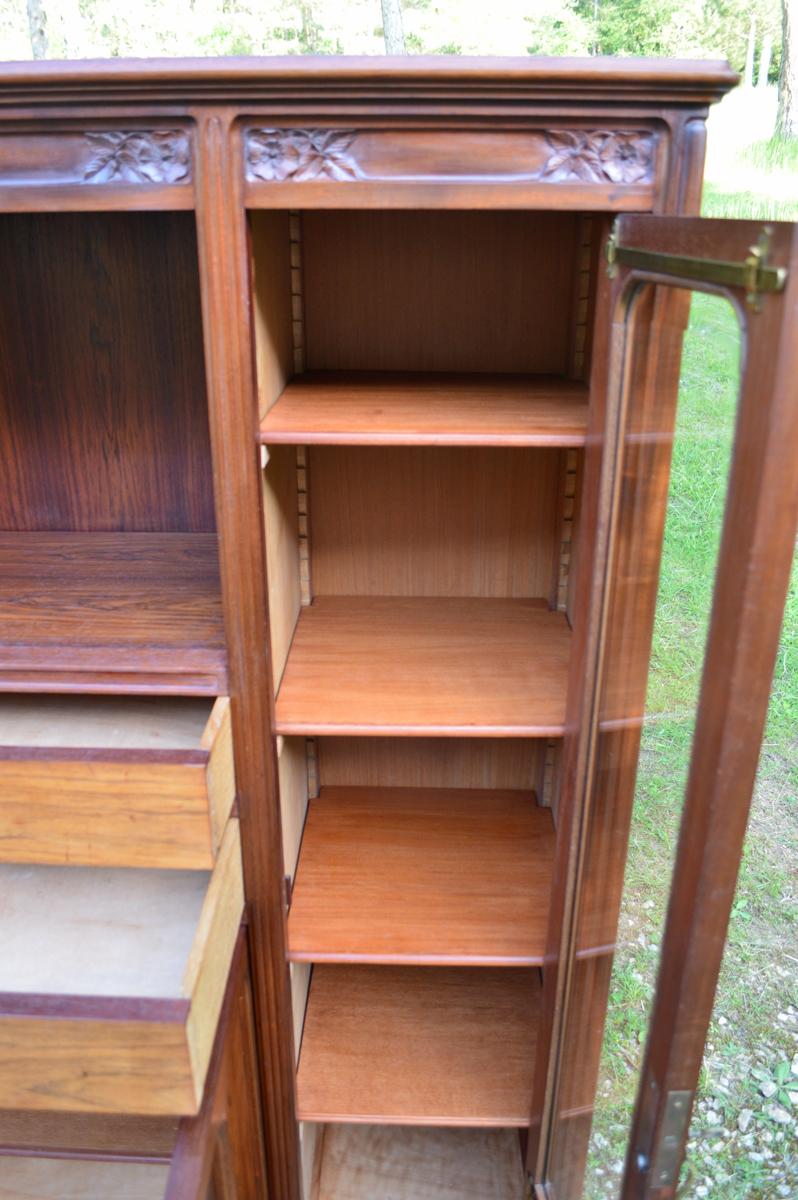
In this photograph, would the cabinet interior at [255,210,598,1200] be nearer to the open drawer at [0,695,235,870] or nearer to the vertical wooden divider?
the vertical wooden divider

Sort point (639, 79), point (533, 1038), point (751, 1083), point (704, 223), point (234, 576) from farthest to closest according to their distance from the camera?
1. point (751, 1083)
2. point (533, 1038)
3. point (234, 576)
4. point (639, 79)
5. point (704, 223)

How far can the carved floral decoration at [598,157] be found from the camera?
88cm

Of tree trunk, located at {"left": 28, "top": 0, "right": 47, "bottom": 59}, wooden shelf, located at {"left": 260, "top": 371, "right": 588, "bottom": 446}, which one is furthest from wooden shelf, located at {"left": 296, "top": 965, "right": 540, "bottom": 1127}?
tree trunk, located at {"left": 28, "top": 0, "right": 47, "bottom": 59}

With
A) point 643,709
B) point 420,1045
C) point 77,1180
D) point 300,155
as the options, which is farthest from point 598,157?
point 77,1180

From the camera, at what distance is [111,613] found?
Result: 121 centimetres

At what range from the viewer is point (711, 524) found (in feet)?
2.31

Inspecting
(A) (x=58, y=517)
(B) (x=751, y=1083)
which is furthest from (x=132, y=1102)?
(B) (x=751, y=1083)

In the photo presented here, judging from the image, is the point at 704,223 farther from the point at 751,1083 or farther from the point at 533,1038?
the point at 751,1083

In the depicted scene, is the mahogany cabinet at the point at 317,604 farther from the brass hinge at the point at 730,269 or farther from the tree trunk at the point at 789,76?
the tree trunk at the point at 789,76

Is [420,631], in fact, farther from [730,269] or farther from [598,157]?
[730,269]

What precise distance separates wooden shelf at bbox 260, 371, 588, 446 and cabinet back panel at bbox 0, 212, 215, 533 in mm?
232

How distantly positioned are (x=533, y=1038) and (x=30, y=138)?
1425mm

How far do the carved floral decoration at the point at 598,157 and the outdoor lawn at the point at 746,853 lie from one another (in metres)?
0.22

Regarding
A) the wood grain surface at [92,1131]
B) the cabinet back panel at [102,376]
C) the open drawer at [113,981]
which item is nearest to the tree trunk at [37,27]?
the cabinet back panel at [102,376]
